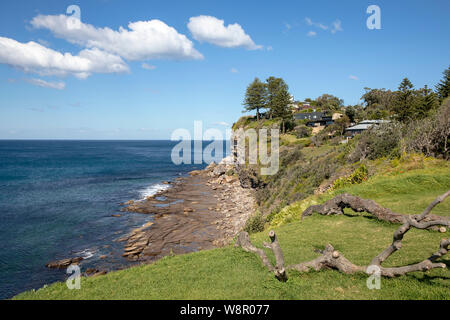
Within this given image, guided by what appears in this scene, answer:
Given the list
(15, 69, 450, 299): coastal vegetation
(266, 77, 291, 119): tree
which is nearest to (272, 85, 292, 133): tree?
(266, 77, 291, 119): tree

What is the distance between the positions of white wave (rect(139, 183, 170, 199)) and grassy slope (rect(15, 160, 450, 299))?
40081 mm

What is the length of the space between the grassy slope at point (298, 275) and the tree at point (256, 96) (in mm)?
66738

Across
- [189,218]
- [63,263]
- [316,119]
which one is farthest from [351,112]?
[63,263]

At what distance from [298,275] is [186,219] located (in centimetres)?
2912

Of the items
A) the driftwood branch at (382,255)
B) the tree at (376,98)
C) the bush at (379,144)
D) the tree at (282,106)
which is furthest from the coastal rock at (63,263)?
Answer: the tree at (376,98)

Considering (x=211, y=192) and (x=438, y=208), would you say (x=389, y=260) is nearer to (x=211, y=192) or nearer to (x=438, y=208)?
(x=438, y=208)

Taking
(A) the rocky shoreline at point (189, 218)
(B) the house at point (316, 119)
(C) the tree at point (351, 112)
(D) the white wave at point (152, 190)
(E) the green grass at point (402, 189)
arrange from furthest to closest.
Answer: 1. (B) the house at point (316, 119)
2. (C) the tree at point (351, 112)
3. (D) the white wave at point (152, 190)
4. (A) the rocky shoreline at point (189, 218)
5. (E) the green grass at point (402, 189)

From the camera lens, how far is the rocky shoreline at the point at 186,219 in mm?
27234

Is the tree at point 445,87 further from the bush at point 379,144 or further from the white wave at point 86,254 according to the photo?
the white wave at point 86,254

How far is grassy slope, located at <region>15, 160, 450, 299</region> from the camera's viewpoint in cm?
803

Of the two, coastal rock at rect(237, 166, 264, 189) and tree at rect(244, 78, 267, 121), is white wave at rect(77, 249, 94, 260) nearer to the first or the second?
coastal rock at rect(237, 166, 264, 189)

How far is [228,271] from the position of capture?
10773 millimetres

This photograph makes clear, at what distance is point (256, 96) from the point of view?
81500mm
